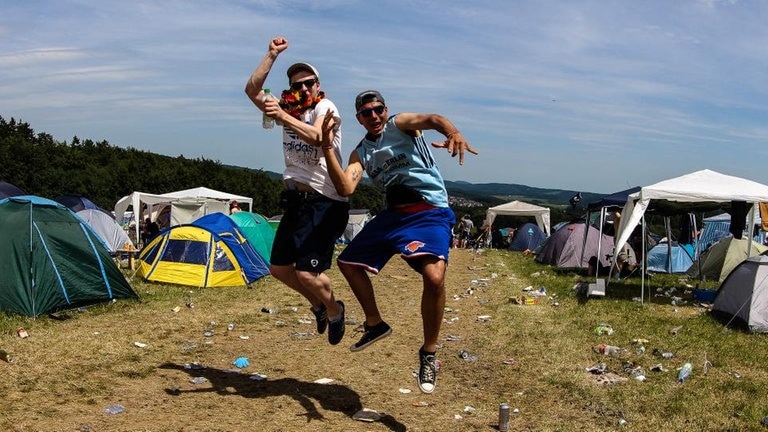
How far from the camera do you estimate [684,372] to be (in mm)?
6469

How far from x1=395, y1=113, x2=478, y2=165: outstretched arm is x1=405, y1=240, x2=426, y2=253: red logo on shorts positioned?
0.74m

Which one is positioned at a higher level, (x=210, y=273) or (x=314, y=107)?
(x=314, y=107)

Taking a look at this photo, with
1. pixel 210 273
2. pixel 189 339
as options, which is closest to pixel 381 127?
pixel 189 339

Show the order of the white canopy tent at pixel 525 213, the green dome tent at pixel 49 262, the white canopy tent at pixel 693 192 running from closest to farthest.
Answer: the green dome tent at pixel 49 262, the white canopy tent at pixel 693 192, the white canopy tent at pixel 525 213

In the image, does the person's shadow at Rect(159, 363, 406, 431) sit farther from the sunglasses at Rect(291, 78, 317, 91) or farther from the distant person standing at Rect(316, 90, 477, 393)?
the sunglasses at Rect(291, 78, 317, 91)

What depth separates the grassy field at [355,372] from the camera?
4.89 metres

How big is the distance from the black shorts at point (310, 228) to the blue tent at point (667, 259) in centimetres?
1572

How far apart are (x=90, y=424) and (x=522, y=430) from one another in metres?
3.03

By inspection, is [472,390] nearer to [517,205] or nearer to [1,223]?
[1,223]

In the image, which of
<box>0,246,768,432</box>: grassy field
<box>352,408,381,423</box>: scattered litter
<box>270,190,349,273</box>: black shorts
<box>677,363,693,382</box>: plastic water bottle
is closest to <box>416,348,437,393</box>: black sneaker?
<box>0,246,768,432</box>: grassy field

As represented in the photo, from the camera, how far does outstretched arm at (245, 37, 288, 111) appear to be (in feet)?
15.5

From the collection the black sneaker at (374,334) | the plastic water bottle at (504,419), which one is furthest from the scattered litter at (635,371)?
the black sneaker at (374,334)

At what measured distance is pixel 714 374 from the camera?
6.62 m

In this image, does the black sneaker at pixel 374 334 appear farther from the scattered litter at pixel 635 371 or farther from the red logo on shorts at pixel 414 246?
the scattered litter at pixel 635 371
